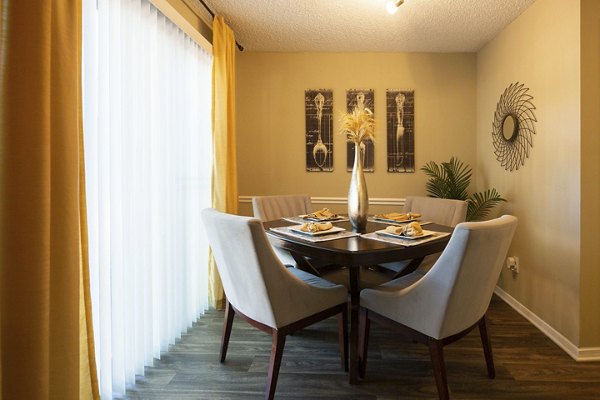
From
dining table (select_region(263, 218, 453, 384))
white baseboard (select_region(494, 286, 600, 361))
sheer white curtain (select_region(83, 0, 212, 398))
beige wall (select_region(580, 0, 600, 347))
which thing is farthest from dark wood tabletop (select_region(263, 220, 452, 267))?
white baseboard (select_region(494, 286, 600, 361))

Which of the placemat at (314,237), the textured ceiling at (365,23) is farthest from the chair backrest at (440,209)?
the textured ceiling at (365,23)

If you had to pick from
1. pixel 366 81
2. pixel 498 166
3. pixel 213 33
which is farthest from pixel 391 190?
pixel 213 33

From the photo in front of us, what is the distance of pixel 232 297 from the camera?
5.50 feet

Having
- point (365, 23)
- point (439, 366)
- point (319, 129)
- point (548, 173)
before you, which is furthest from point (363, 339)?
point (365, 23)

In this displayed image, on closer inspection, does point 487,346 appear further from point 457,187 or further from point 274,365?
→ point 457,187

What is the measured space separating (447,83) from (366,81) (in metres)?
0.91

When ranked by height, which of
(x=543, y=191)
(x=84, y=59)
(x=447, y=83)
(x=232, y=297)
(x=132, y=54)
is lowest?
(x=232, y=297)

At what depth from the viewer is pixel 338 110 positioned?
11.4 ft

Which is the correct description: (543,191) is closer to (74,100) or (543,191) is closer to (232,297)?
(232,297)

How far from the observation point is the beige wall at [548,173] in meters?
1.99

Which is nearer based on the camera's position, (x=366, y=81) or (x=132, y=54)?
(x=132, y=54)

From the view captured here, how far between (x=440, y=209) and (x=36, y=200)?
8.21ft

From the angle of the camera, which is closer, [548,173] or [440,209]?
[548,173]

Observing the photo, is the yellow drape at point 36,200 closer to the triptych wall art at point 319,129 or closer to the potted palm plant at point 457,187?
the triptych wall art at point 319,129
